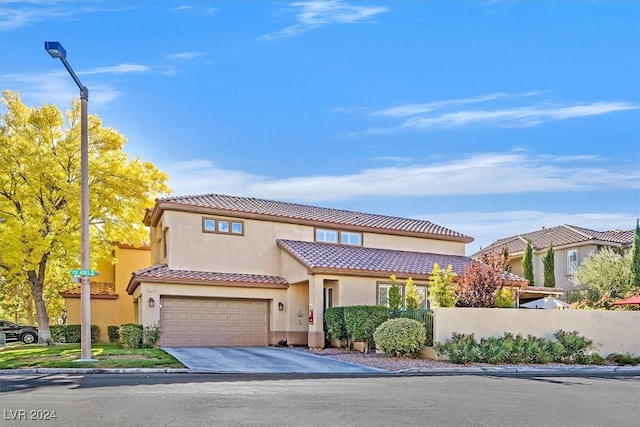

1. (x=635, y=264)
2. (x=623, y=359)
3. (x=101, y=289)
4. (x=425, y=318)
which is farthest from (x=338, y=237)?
(x=635, y=264)

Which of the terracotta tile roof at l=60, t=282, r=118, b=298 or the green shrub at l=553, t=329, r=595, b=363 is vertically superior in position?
the terracotta tile roof at l=60, t=282, r=118, b=298

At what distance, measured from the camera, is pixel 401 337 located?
2150 centimetres

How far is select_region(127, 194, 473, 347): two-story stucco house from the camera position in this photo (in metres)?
26.3

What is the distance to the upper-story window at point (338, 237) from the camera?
31.0 metres

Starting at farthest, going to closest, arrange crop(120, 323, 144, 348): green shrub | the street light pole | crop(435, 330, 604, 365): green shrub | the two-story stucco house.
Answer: the two-story stucco house
crop(120, 323, 144, 348): green shrub
crop(435, 330, 604, 365): green shrub
the street light pole

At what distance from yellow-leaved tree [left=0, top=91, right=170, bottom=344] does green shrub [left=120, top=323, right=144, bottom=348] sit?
192 inches

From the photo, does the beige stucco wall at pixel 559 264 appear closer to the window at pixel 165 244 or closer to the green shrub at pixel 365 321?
the green shrub at pixel 365 321

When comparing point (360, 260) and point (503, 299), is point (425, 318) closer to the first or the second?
point (503, 299)

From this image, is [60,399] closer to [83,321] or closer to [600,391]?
[83,321]

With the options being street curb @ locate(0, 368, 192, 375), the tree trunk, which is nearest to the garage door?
the tree trunk

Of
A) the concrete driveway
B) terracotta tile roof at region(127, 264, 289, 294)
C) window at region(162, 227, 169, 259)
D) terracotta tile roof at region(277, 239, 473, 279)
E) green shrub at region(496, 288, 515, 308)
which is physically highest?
window at region(162, 227, 169, 259)

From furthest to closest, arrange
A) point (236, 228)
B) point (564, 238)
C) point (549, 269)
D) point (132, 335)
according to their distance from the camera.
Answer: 1. point (564, 238)
2. point (549, 269)
3. point (236, 228)
4. point (132, 335)

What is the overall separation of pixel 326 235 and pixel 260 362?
1153cm

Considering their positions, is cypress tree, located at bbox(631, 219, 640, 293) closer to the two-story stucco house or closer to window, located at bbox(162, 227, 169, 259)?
the two-story stucco house
